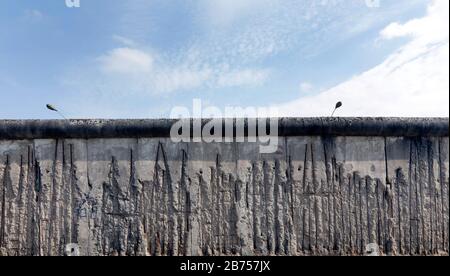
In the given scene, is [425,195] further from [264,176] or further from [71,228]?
Answer: [71,228]

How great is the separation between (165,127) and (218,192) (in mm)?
810

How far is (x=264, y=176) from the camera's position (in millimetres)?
3229

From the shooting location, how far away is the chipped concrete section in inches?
125

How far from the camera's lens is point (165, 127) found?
10.5ft

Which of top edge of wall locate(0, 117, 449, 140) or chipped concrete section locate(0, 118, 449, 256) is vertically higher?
top edge of wall locate(0, 117, 449, 140)

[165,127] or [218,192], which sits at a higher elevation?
[165,127]

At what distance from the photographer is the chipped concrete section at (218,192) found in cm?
317

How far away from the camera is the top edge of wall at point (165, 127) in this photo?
3.21 metres

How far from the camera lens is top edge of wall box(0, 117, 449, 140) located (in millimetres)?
3211

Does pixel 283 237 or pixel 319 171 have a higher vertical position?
pixel 319 171

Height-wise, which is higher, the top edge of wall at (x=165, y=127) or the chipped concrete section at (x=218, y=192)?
the top edge of wall at (x=165, y=127)
